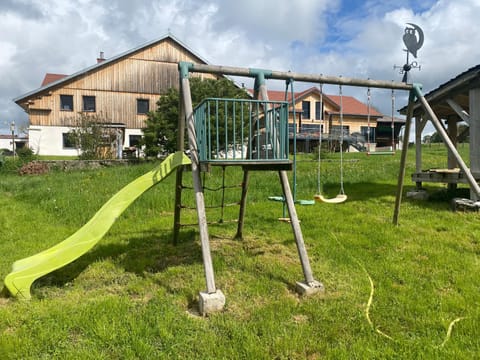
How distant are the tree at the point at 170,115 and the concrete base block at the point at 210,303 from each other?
14.5 metres

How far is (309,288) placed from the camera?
3525 mm

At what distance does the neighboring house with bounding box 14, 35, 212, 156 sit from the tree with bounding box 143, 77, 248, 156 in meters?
7.66

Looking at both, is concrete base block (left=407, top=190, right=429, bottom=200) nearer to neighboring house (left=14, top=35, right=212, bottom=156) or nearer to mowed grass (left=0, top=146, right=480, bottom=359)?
mowed grass (left=0, top=146, right=480, bottom=359)

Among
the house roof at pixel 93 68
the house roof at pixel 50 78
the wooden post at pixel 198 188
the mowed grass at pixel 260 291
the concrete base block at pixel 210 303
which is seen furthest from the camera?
the house roof at pixel 50 78

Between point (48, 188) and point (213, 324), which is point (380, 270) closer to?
point (213, 324)

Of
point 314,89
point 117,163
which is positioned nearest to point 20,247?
point 117,163

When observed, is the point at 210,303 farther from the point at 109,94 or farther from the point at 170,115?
the point at 109,94

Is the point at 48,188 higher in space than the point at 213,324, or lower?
higher

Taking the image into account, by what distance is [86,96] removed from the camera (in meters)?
26.8

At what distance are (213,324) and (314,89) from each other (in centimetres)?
3494

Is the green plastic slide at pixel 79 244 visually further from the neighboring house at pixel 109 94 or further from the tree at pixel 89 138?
the neighboring house at pixel 109 94

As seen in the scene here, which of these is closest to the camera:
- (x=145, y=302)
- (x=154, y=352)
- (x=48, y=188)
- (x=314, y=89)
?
(x=154, y=352)

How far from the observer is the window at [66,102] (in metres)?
26.4

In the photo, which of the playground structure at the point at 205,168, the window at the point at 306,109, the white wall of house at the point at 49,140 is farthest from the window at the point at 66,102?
the playground structure at the point at 205,168
